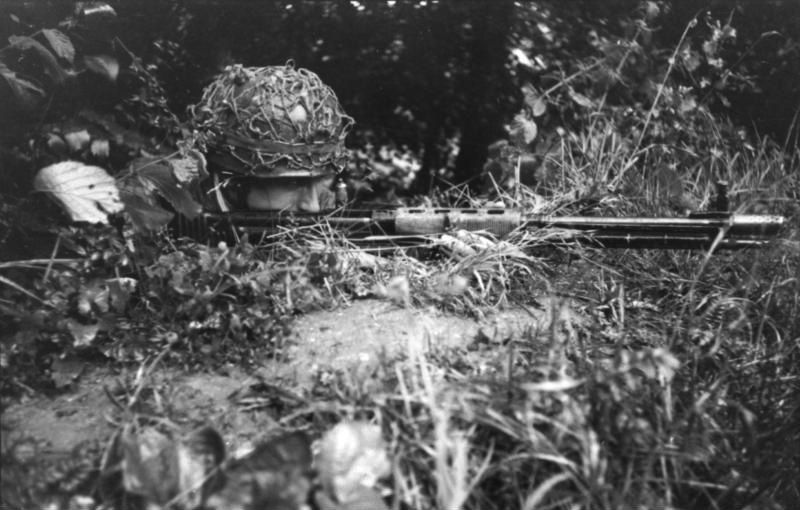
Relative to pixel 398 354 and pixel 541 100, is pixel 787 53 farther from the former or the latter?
pixel 398 354

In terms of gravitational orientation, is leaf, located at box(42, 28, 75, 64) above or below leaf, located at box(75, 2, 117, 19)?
below

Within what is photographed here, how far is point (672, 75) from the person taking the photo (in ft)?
14.9

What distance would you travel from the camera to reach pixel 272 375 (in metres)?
2.34

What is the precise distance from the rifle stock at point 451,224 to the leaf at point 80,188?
2.20 ft

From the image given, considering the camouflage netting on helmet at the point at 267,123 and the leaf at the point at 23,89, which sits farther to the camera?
the camouflage netting on helmet at the point at 267,123

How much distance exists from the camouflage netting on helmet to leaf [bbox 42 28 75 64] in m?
0.54

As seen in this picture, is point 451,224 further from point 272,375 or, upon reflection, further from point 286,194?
point 272,375

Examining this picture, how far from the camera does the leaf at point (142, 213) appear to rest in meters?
2.56

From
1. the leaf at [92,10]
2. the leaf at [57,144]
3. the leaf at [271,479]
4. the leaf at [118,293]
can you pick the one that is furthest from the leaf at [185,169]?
the leaf at [271,479]

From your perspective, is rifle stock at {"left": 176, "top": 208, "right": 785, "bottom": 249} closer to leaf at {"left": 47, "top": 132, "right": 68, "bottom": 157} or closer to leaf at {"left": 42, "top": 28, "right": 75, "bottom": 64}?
leaf at {"left": 47, "top": 132, "right": 68, "bottom": 157}

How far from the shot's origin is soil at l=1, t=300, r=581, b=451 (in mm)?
2119

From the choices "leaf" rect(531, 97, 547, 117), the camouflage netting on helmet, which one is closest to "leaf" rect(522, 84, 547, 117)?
"leaf" rect(531, 97, 547, 117)

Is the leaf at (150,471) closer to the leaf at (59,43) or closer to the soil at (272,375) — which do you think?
the soil at (272,375)

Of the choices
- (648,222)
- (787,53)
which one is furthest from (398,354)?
(787,53)
